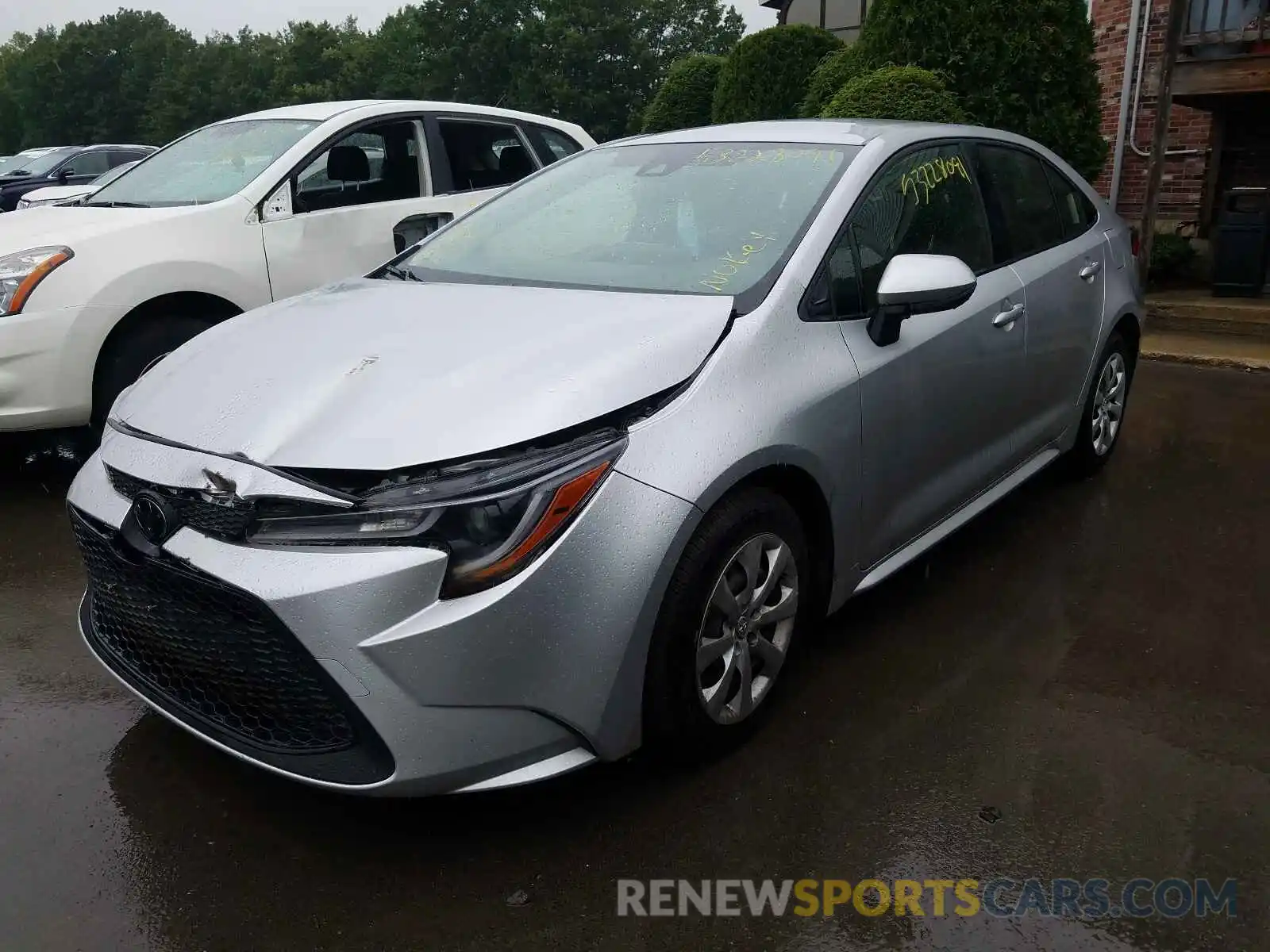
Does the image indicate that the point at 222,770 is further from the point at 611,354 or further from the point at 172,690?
the point at 611,354

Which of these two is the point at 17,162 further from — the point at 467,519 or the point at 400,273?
the point at 467,519

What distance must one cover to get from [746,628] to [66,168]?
1880 centimetres

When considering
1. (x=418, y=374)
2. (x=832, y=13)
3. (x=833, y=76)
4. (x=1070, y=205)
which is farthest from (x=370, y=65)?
(x=418, y=374)

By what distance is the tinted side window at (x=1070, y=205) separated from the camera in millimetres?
4414

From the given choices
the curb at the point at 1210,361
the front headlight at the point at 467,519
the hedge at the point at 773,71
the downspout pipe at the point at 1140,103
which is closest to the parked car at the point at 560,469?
the front headlight at the point at 467,519

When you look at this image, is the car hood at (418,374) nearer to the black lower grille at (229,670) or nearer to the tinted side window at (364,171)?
the black lower grille at (229,670)

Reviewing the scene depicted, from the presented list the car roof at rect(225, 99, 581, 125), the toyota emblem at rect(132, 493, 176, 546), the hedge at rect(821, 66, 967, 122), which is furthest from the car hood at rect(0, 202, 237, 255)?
the hedge at rect(821, 66, 967, 122)

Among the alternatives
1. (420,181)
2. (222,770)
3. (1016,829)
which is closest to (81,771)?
(222,770)

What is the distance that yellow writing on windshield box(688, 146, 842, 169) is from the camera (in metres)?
3.31

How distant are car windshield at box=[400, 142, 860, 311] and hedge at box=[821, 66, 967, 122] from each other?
5259 mm

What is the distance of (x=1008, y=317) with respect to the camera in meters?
3.66

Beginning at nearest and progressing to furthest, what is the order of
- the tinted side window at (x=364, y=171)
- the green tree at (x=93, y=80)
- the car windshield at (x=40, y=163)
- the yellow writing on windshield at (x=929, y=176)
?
the yellow writing on windshield at (x=929, y=176) < the tinted side window at (x=364, y=171) < the car windshield at (x=40, y=163) < the green tree at (x=93, y=80)

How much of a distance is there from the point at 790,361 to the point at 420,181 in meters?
3.93


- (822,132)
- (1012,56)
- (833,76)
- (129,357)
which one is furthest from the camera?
(833,76)
